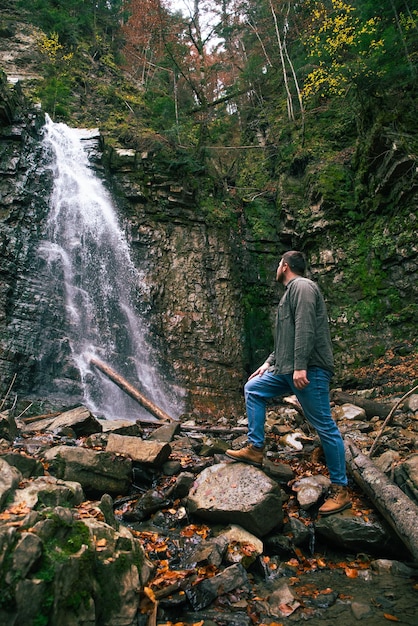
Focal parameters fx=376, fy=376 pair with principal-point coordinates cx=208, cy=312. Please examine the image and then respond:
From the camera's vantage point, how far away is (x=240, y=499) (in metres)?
3.19

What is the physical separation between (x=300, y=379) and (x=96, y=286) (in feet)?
31.0

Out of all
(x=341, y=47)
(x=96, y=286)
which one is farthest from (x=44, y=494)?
(x=341, y=47)

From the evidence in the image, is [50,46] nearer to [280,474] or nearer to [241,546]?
[280,474]

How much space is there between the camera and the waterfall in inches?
392

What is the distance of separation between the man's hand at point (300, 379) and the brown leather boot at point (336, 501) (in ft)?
3.27

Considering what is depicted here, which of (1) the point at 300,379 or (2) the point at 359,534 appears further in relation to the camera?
(1) the point at 300,379

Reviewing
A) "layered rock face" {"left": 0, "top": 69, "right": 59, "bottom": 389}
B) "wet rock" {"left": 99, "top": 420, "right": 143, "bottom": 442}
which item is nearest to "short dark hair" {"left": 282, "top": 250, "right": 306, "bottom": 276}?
"wet rock" {"left": 99, "top": 420, "right": 143, "bottom": 442}

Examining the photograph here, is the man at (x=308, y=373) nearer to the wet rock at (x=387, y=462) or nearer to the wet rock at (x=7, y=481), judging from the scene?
the wet rock at (x=387, y=462)

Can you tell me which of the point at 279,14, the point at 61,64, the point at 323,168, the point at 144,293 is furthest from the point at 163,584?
the point at 61,64

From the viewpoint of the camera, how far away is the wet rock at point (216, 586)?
239 centimetres

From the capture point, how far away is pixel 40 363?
9.45 m

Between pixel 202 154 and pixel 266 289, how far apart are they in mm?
6005

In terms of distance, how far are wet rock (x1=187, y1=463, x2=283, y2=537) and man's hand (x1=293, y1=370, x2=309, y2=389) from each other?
0.92 metres

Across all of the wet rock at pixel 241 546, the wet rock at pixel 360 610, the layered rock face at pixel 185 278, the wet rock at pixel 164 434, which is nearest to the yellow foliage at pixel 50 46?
the layered rock face at pixel 185 278
